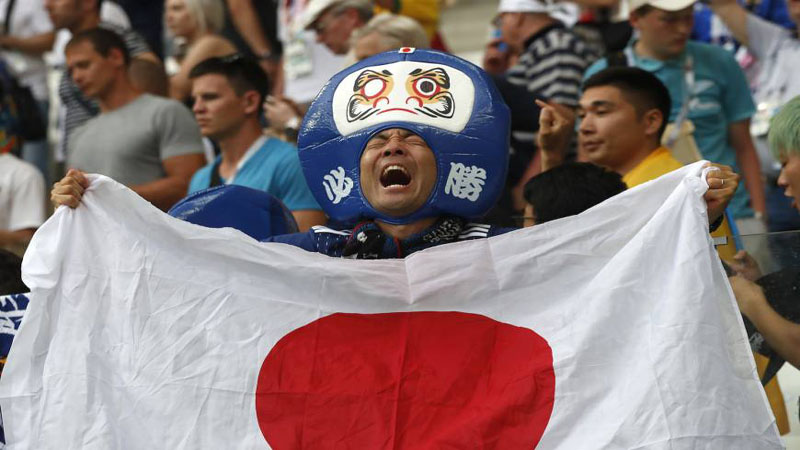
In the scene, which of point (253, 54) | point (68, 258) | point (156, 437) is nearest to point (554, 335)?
point (156, 437)

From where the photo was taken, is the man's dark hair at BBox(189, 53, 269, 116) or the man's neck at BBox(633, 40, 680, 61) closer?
the man's neck at BBox(633, 40, 680, 61)

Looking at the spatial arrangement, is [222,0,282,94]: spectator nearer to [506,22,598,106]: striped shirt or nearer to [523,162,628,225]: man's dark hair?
[506,22,598,106]: striped shirt

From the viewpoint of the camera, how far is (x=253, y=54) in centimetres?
750

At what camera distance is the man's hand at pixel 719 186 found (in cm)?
333

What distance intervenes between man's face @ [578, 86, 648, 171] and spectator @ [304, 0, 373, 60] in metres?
Result: 1.74

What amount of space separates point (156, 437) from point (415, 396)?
654mm

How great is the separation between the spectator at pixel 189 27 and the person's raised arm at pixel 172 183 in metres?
0.99

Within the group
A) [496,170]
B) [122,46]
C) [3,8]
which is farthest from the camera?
[3,8]

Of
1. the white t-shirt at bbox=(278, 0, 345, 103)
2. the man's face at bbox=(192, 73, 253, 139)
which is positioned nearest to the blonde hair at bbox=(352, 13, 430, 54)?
the man's face at bbox=(192, 73, 253, 139)

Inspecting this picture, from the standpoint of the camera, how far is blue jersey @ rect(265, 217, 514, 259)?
3701mm

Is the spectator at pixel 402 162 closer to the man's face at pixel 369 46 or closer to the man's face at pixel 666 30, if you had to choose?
the man's face at pixel 369 46

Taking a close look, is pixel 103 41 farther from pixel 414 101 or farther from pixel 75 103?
pixel 414 101

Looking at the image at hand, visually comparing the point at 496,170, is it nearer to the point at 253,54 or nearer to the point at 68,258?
the point at 68,258

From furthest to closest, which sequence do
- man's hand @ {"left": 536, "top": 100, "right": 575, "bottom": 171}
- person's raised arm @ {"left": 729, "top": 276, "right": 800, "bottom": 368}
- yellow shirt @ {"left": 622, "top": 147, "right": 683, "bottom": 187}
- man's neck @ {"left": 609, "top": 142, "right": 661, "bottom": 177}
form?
1. man's neck @ {"left": 609, "top": 142, "right": 661, "bottom": 177}
2. yellow shirt @ {"left": 622, "top": 147, "right": 683, "bottom": 187}
3. man's hand @ {"left": 536, "top": 100, "right": 575, "bottom": 171}
4. person's raised arm @ {"left": 729, "top": 276, "right": 800, "bottom": 368}
